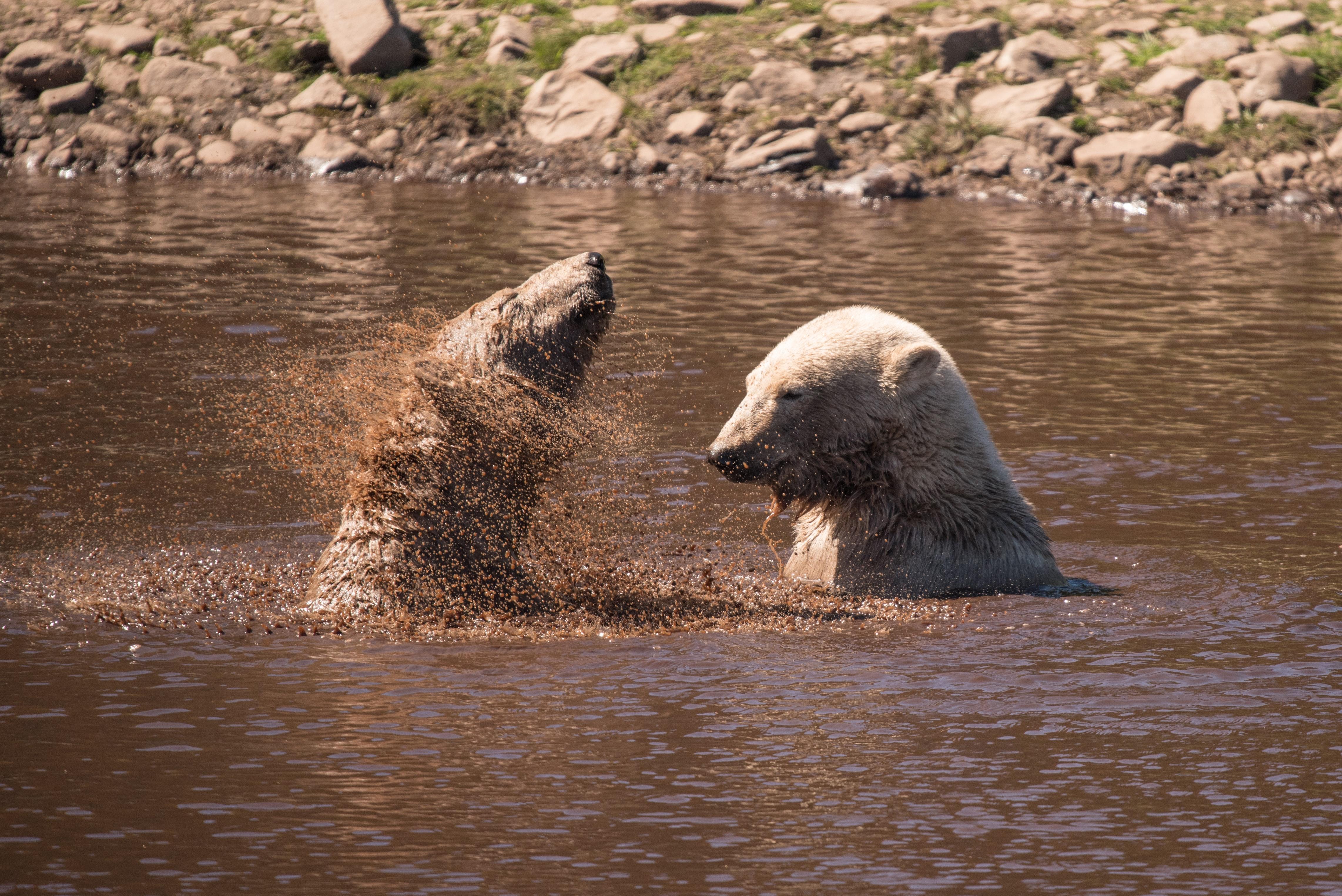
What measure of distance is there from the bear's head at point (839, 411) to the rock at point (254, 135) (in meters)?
16.7

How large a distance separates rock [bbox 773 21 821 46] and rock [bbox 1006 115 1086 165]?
363 cm

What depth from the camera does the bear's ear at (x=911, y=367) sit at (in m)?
6.99

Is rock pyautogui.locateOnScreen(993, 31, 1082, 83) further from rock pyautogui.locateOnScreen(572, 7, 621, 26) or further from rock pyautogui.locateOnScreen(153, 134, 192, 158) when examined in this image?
rock pyautogui.locateOnScreen(153, 134, 192, 158)

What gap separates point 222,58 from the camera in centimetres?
2330

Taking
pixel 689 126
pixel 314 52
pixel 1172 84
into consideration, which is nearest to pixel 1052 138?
pixel 1172 84

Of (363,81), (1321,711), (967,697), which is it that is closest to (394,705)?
(967,697)

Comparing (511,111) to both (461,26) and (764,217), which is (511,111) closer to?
(461,26)

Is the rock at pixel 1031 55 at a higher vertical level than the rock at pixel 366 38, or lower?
lower

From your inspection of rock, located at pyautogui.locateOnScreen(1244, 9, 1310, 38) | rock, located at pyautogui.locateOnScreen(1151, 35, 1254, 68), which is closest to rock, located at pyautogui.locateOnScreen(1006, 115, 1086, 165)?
rock, located at pyautogui.locateOnScreen(1151, 35, 1254, 68)

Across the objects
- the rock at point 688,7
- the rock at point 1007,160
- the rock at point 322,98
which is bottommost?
the rock at point 1007,160

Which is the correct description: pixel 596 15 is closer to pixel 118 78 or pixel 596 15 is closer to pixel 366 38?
pixel 366 38

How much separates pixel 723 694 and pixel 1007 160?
15.6 meters

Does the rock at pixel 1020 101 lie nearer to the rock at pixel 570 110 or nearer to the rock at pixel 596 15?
the rock at pixel 570 110

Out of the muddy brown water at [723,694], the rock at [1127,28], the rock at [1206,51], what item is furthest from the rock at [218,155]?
the rock at [1206,51]
